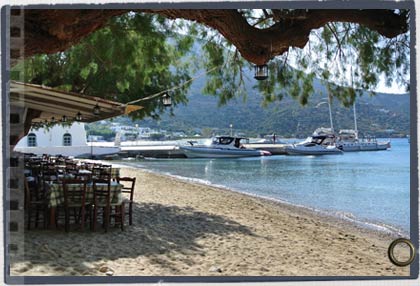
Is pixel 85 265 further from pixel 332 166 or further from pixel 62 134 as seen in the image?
pixel 332 166

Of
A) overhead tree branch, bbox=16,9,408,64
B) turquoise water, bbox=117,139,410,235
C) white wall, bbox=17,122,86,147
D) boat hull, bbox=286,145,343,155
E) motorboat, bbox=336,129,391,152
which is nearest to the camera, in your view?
overhead tree branch, bbox=16,9,408,64

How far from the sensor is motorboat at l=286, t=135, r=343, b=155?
17.8 m

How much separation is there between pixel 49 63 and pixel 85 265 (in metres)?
4.23

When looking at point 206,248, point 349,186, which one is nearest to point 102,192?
point 206,248

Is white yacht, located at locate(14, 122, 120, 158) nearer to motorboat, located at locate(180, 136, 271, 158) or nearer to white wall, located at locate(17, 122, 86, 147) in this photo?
white wall, located at locate(17, 122, 86, 147)

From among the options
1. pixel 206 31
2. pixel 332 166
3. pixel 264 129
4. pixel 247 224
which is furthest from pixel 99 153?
pixel 206 31

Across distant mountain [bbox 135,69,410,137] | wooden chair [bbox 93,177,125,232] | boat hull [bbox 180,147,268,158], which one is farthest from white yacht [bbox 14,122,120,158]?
wooden chair [bbox 93,177,125,232]

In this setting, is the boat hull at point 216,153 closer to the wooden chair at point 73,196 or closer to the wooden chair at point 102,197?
the wooden chair at point 102,197

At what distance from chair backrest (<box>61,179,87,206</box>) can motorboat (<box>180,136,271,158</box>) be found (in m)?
21.7

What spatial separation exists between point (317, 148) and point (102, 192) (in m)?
17.5

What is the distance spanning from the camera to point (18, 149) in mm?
3457

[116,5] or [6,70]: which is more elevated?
[116,5]

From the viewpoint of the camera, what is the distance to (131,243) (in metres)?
4.45

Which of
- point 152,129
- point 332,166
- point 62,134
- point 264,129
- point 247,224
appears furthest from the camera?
point 332,166
